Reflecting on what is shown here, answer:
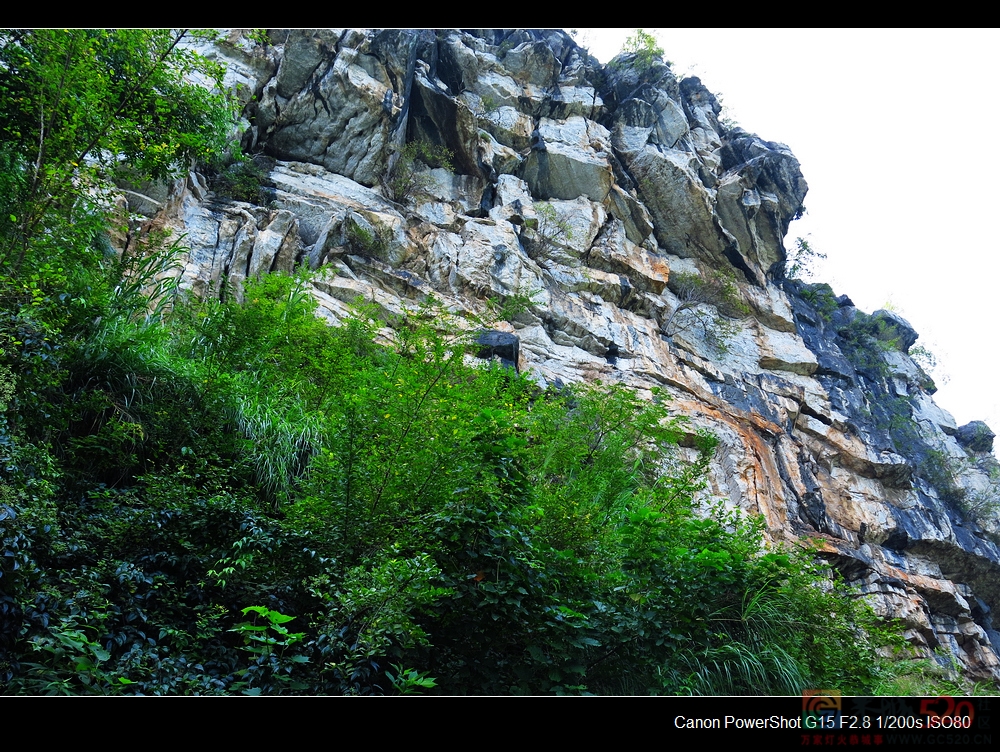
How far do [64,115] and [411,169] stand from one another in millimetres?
12911

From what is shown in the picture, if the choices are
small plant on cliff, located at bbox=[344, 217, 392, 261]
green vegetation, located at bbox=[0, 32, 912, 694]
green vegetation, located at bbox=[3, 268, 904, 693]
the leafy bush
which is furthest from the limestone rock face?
green vegetation, located at bbox=[3, 268, 904, 693]

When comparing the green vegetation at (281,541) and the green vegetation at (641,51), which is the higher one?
the green vegetation at (641,51)

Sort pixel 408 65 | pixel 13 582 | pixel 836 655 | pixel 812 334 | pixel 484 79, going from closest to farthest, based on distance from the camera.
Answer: pixel 13 582, pixel 836 655, pixel 408 65, pixel 484 79, pixel 812 334

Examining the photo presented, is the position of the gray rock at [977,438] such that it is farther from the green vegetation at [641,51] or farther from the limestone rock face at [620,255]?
the green vegetation at [641,51]

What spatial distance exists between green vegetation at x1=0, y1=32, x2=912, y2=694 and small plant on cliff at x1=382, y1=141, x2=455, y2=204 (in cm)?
1092

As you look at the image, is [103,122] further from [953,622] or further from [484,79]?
[953,622]

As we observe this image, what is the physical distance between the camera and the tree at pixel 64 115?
505 cm

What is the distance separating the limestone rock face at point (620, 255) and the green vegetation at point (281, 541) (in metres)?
5.26

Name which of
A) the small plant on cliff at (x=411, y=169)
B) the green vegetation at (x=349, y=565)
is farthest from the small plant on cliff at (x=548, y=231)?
the green vegetation at (x=349, y=565)

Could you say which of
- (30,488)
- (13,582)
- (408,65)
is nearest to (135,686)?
(13,582)

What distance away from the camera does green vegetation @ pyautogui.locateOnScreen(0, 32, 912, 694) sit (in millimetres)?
3447

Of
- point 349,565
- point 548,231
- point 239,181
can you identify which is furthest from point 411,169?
point 349,565
